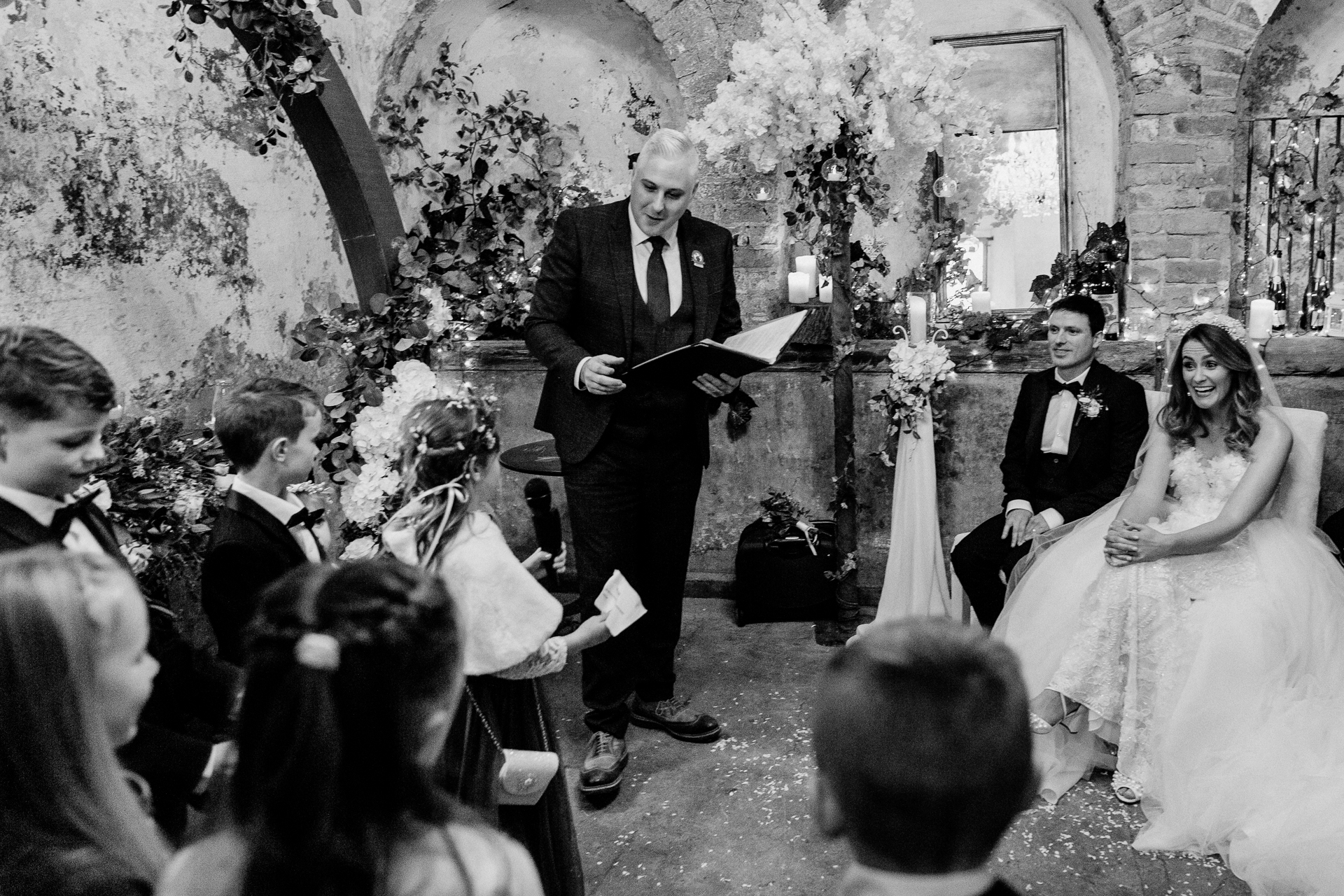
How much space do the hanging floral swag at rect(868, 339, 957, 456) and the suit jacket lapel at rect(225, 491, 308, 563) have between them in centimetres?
261

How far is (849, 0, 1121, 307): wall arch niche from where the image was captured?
17.1ft

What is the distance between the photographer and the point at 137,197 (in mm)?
3883

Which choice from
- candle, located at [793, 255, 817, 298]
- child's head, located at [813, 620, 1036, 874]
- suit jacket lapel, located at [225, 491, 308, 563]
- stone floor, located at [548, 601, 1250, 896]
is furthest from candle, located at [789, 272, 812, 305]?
child's head, located at [813, 620, 1036, 874]

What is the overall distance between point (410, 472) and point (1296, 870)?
7.37 feet

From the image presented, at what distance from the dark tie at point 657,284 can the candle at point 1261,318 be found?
2.36m

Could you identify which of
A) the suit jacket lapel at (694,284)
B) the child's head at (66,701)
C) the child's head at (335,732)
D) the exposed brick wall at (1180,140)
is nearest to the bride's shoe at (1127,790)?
the suit jacket lapel at (694,284)

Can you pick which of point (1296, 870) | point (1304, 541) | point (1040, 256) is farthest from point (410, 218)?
point (1296, 870)

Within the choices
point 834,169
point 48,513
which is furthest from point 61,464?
point 834,169

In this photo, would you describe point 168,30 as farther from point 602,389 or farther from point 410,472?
point 410,472

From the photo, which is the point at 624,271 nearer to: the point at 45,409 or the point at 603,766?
the point at 603,766

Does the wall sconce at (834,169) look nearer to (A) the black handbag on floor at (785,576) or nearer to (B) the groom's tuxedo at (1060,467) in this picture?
(B) the groom's tuxedo at (1060,467)

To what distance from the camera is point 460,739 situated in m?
2.21

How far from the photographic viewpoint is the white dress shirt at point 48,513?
75.4 inches

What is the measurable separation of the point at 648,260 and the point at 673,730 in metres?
1.55
